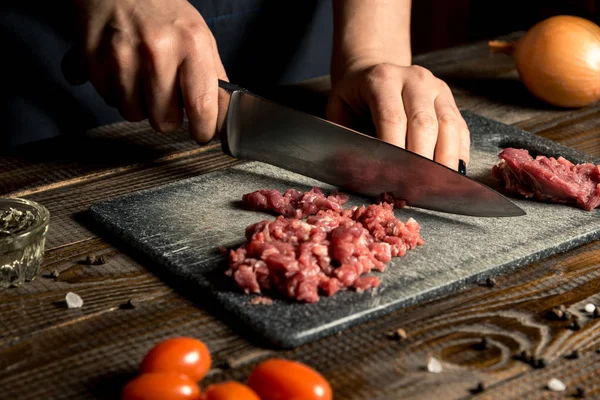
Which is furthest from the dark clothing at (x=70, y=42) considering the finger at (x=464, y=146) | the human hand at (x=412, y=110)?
the finger at (x=464, y=146)

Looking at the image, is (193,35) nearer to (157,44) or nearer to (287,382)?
(157,44)

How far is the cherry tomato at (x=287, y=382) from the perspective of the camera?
A: 1.29 m

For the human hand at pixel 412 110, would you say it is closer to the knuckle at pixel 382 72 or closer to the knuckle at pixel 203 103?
the knuckle at pixel 382 72

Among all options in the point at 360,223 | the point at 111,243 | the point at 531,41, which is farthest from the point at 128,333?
the point at 531,41

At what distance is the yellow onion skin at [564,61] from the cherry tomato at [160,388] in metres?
1.88

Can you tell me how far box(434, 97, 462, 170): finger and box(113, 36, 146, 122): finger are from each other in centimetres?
84

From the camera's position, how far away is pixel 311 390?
128 centimetres

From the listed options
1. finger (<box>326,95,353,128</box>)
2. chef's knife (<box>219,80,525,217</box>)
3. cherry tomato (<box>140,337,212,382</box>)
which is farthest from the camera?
finger (<box>326,95,353,128</box>)

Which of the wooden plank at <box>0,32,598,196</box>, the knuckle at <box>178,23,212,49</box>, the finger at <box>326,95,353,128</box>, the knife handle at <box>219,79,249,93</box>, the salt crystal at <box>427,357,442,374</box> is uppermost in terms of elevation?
the knuckle at <box>178,23,212,49</box>

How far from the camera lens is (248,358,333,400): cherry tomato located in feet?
Answer: 4.22

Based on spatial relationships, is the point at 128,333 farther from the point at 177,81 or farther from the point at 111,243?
the point at 177,81

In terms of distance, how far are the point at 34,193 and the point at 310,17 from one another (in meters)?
1.53

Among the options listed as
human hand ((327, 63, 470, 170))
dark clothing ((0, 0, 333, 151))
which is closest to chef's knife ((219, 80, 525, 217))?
human hand ((327, 63, 470, 170))

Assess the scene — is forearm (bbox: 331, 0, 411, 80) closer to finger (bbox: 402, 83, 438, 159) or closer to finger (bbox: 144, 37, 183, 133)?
finger (bbox: 402, 83, 438, 159)
